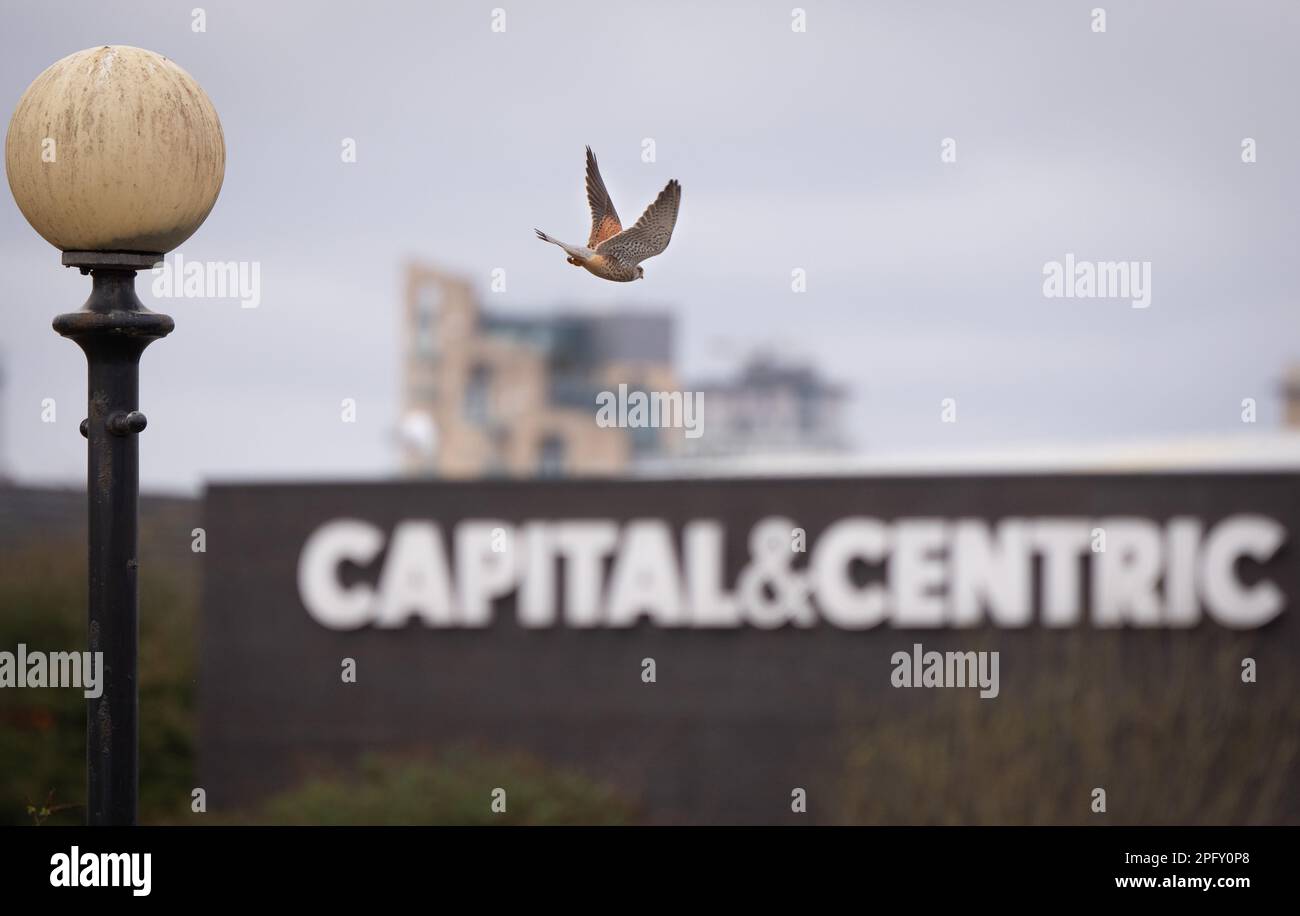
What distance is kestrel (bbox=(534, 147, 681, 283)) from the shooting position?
10.4ft

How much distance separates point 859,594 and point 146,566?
384 inches

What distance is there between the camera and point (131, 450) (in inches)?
188

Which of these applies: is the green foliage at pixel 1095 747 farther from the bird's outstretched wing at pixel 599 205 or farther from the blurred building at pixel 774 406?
the blurred building at pixel 774 406

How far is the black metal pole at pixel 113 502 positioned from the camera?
4621mm

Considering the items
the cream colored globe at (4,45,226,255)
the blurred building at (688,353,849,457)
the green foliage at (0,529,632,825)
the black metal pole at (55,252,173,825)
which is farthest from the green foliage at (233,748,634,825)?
the blurred building at (688,353,849,457)

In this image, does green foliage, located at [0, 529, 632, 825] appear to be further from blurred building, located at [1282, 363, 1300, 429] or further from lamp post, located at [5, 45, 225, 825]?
blurred building, located at [1282, 363, 1300, 429]

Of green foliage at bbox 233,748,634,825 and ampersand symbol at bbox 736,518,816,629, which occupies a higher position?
ampersand symbol at bbox 736,518,816,629

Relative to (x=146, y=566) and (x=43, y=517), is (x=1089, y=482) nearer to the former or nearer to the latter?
(x=146, y=566)

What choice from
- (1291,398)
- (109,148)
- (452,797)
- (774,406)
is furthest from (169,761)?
(774,406)

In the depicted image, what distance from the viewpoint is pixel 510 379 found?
254ft

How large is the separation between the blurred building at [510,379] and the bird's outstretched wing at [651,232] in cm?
6911

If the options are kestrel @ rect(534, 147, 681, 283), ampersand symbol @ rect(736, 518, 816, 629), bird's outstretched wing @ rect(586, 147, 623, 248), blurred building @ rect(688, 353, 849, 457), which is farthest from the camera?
blurred building @ rect(688, 353, 849, 457)
